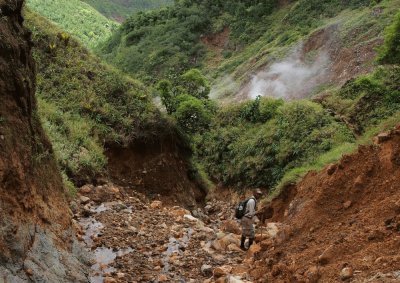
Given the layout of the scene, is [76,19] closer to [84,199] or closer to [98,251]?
[84,199]

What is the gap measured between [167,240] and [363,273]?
4113 mm

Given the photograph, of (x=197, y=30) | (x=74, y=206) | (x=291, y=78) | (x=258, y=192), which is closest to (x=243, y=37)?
(x=197, y=30)

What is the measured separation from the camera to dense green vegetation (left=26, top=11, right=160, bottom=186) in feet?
33.2

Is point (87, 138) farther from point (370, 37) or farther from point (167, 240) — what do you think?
point (370, 37)

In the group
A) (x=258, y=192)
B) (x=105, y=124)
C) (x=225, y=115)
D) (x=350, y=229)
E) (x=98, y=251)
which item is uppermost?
(x=225, y=115)

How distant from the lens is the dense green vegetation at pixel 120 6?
4045 inches

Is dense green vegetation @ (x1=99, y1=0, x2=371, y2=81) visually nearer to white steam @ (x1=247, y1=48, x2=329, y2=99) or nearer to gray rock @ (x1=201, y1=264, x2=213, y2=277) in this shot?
white steam @ (x1=247, y1=48, x2=329, y2=99)

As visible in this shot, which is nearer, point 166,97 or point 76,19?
point 166,97

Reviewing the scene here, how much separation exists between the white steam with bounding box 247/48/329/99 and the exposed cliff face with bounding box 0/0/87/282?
24.3 m

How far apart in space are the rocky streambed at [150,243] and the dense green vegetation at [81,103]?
1091 mm

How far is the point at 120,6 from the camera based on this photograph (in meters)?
112

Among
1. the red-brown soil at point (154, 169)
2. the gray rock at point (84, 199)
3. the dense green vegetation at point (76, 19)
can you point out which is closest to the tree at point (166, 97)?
the red-brown soil at point (154, 169)

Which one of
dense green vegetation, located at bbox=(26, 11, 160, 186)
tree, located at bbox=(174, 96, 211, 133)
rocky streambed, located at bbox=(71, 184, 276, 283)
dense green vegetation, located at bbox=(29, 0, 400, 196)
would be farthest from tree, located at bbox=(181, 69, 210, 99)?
rocky streambed, located at bbox=(71, 184, 276, 283)

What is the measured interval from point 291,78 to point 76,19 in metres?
43.1
